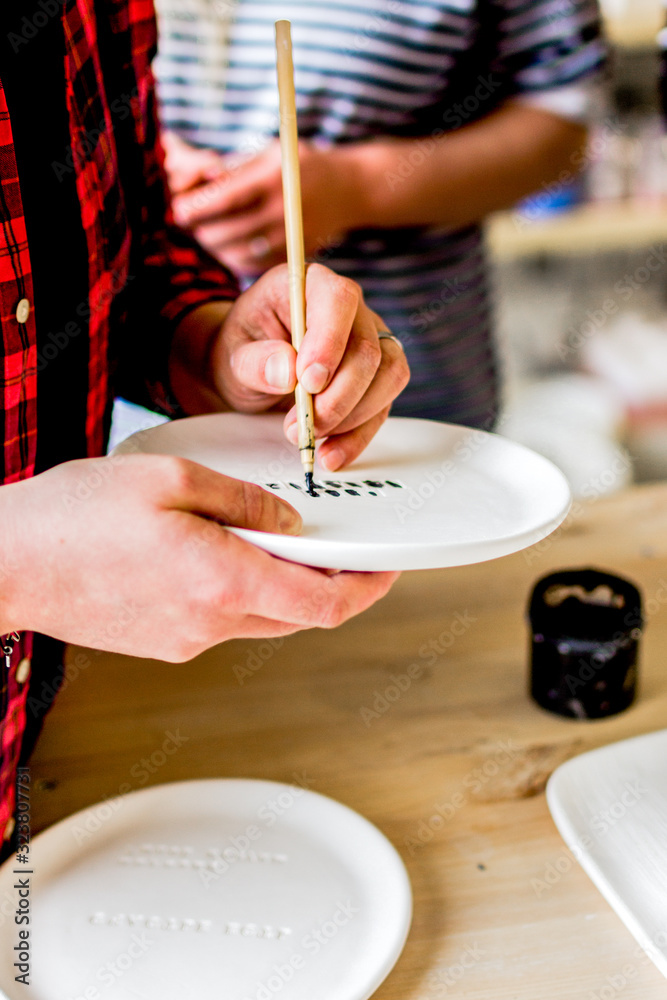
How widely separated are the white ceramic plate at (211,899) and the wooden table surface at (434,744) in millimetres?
37

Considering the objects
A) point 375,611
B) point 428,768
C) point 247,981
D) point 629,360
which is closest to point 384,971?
point 247,981

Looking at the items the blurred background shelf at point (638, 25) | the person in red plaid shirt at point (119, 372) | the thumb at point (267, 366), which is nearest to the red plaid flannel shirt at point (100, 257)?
the person in red plaid shirt at point (119, 372)

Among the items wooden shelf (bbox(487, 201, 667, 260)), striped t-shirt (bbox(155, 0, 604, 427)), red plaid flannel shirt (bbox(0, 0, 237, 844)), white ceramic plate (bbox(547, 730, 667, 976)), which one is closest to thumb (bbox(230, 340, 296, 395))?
red plaid flannel shirt (bbox(0, 0, 237, 844))

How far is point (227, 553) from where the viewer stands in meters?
0.51

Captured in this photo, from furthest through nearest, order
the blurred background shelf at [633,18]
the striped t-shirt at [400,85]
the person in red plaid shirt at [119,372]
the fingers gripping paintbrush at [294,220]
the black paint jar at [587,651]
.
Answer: the blurred background shelf at [633,18], the striped t-shirt at [400,85], the black paint jar at [587,651], the fingers gripping paintbrush at [294,220], the person in red plaid shirt at [119,372]

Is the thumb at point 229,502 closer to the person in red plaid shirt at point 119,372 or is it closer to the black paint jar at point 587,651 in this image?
the person in red plaid shirt at point 119,372

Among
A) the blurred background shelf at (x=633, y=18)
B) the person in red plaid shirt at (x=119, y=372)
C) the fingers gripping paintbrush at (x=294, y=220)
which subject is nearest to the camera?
the person in red plaid shirt at (x=119, y=372)

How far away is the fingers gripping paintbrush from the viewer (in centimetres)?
63

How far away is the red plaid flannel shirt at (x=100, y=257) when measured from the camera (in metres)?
0.61

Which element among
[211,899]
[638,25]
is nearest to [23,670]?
[211,899]

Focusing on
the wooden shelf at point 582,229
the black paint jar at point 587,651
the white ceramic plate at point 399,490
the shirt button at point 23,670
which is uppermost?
the wooden shelf at point 582,229

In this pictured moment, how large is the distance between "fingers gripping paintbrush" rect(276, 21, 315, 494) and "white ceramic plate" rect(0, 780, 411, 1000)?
0.87 ft

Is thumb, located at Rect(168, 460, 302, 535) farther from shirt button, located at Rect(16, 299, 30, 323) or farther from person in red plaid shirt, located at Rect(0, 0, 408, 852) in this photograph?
shirt button, located at Rect(16, 299, 30, 323)

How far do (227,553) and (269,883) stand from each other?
27cm
